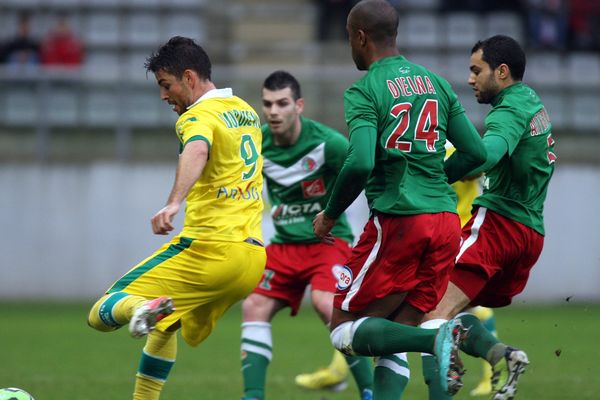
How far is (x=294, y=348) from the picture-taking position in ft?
38.9

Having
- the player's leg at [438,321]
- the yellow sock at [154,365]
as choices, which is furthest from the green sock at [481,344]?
the yellow sock at [154,365]

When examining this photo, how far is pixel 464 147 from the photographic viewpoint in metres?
5.93

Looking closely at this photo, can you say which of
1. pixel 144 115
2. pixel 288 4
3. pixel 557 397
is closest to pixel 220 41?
pixel 288 4

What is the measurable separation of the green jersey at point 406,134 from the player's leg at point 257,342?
203 cm

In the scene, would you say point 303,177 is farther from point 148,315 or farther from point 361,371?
point 148,315

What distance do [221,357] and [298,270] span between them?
3356 mm

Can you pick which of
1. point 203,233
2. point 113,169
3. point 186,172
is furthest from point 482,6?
point 186,172

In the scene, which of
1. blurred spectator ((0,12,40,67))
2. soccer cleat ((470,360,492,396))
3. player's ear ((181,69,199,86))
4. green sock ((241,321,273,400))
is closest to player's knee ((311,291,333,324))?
green sock ((241,321,273,400))

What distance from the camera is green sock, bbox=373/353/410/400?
228 inches

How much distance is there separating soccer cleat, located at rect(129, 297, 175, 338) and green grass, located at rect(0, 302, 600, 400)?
2.45 meters

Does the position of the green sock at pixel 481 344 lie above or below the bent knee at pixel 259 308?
above

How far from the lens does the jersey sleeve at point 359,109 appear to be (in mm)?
5582

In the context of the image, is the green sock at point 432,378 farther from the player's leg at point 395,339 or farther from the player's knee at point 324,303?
the player's knee at point 324,303

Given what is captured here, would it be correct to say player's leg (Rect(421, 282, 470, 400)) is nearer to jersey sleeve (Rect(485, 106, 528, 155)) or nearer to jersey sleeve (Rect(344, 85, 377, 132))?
jersey sleeve (Rect(485, 106, 528, 155))
